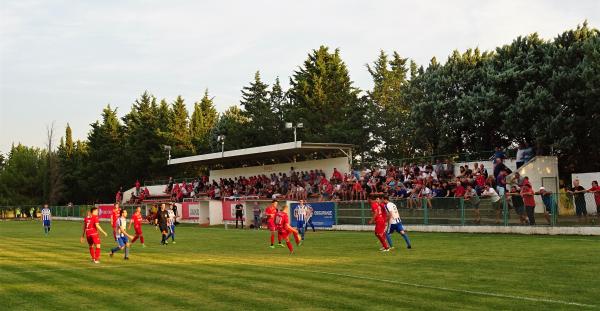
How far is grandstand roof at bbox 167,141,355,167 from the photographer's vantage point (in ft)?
153

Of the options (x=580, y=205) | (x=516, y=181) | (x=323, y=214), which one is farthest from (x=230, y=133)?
(x=580, y=205)

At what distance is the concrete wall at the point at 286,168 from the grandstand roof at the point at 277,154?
0.81 metres

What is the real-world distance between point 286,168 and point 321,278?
125 feet

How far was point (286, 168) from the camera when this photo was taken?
5241 cm

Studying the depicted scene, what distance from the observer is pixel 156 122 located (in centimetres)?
9512

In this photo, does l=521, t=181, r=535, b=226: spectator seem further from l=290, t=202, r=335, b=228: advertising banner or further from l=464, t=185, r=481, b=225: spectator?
l=290, t=202, r=335, b=228: advertising banner

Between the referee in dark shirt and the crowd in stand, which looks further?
the referee in dark shirt

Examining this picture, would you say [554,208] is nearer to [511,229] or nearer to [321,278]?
[511,229]

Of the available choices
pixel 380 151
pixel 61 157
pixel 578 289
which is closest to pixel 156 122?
pixel 61 157

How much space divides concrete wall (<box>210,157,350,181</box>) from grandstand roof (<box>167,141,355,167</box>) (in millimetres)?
808

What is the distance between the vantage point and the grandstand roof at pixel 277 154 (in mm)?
46562

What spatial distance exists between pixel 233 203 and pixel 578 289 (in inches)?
1450

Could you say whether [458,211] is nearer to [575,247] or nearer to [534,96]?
[575,247]

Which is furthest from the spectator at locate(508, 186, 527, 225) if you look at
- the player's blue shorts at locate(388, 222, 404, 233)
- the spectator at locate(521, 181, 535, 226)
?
the player's blue shorts at locate(388, 222, 404, 233)
